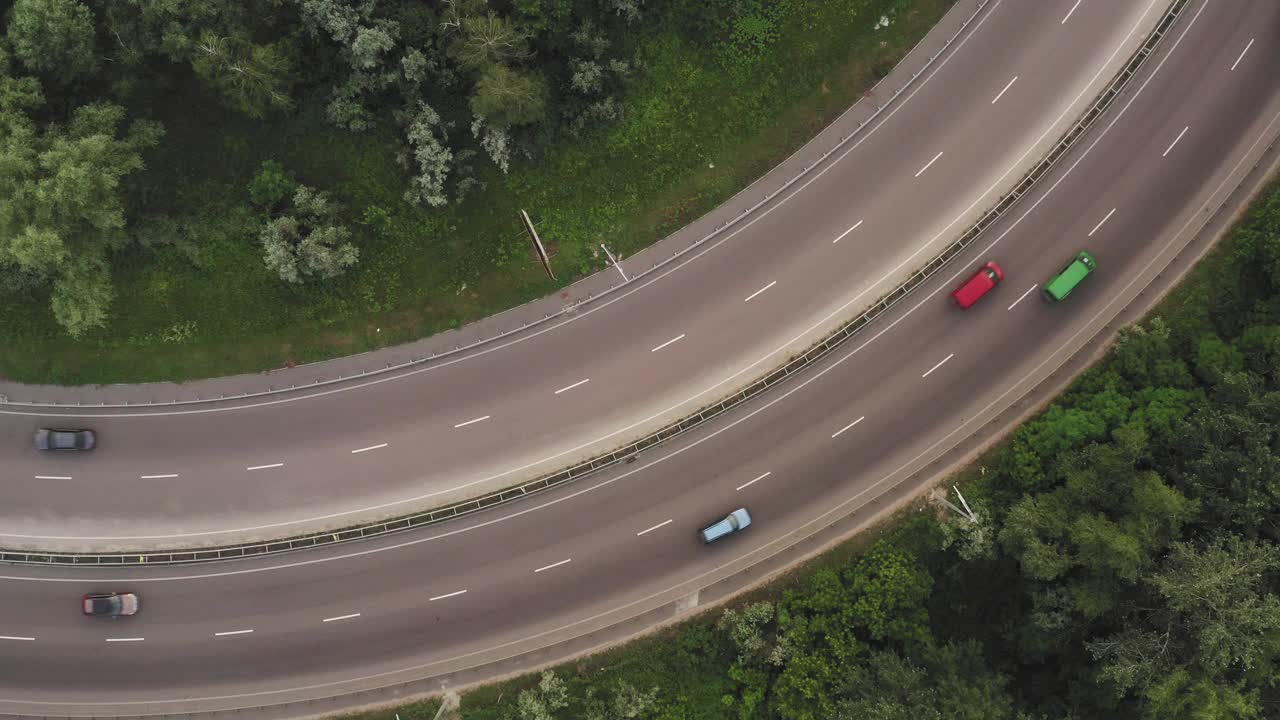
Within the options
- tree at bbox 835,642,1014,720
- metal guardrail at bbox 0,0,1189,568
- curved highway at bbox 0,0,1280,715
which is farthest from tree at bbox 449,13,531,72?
tree at bbox 835,642,1014,720

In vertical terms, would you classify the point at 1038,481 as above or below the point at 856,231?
below

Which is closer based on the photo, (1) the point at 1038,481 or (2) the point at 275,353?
(1) the point at 1038,481

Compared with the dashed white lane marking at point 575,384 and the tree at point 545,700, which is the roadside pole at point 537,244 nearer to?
the dashed white lane marking at point 575,384

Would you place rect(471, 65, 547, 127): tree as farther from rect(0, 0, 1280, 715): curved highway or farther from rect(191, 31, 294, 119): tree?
rect(0, 0, 1280, 715): curved highway

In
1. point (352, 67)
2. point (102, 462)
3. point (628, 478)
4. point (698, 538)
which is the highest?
point (352, 67)

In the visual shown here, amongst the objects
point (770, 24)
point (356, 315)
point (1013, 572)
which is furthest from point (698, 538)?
point (770, 24)

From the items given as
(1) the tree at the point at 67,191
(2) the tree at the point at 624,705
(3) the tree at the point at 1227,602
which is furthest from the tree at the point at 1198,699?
(1) the tree at the point at 67,191

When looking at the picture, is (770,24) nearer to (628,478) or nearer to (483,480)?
(628,478)
